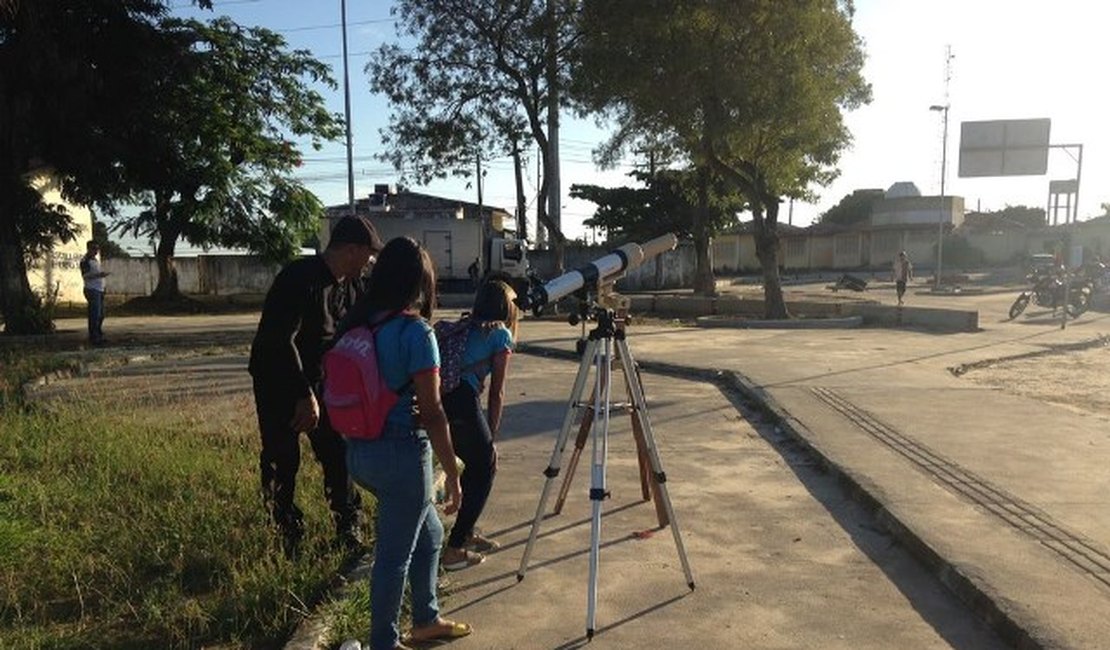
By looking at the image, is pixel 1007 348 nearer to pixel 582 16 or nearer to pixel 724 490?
pixel 724 490

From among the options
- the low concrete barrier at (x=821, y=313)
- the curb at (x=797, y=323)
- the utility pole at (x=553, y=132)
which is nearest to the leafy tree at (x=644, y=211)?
the utility pole at (x=553, y=132)

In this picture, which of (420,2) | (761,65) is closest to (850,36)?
(761,65)

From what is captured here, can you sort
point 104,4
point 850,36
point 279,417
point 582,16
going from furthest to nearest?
point 582,16 → point 850,36 → point 104,4 → point 279,417

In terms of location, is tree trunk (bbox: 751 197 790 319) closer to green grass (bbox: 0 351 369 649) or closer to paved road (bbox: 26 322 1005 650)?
paved road (bbox: 26 322 1005 650)

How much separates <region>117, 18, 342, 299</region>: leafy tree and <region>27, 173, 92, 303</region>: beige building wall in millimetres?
1996

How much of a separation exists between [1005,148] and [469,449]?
23.5 m

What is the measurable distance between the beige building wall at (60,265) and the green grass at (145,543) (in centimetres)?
2112

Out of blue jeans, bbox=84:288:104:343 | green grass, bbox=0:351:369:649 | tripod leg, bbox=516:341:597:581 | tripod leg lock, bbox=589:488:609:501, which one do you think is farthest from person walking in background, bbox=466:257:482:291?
tripod leg lock, bbox=589:488:609:501

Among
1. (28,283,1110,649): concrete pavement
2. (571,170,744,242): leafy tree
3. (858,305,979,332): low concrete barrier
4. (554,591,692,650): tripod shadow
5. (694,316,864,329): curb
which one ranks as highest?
(571,170,744,242): leafy tree

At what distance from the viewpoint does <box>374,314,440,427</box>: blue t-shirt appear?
2.86 metres

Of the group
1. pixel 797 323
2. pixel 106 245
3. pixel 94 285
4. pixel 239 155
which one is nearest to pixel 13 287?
pixel 94 285

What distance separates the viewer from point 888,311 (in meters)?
17.8

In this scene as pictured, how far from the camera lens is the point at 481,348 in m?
4.04

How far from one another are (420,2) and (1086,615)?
21.8m
